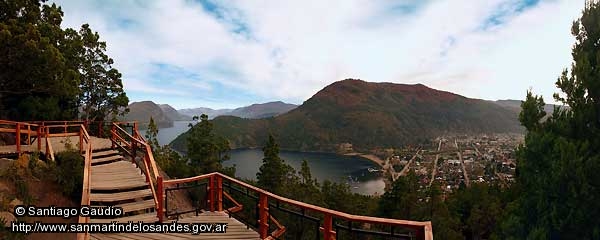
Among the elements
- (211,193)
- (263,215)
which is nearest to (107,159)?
(211,193)

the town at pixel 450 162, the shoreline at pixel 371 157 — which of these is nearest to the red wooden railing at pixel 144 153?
the town at pixel 450 162

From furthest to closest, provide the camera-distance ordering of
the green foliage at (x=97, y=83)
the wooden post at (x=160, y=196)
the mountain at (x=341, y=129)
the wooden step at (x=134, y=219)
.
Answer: the mountain at (x=341, y=129) → the green foliage at (x=97, y=83) → the wooden step at (x=134, y=219) → the wooden post at (x=160, y=196)

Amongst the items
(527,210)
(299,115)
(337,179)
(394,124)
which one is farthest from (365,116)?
(527,210)

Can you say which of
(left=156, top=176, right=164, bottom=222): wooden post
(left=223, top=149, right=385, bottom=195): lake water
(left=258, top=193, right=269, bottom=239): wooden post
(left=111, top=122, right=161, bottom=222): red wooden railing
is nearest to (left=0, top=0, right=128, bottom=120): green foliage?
(left=111, top=122, right=161, bottom=222): red wooden railing

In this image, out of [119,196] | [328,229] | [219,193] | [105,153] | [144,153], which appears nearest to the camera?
[328,229]

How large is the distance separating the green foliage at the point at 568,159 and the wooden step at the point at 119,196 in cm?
1079

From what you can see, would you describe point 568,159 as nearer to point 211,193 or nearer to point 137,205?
point 211,193

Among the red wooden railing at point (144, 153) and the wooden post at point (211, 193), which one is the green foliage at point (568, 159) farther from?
the red wooden railing at point (144, 153)

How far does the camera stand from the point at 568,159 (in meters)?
8.46

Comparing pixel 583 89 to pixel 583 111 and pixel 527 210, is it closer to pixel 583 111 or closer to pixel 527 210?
pixel 583 111

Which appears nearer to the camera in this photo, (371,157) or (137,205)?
(137,205)

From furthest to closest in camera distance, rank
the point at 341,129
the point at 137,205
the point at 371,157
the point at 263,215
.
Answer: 1. the point at 341,129
2. the point at 371,157
3. the point at 137,205
4. the point at 263,215

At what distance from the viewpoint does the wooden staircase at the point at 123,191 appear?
7.05 m

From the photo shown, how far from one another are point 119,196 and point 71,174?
8.04 ft
